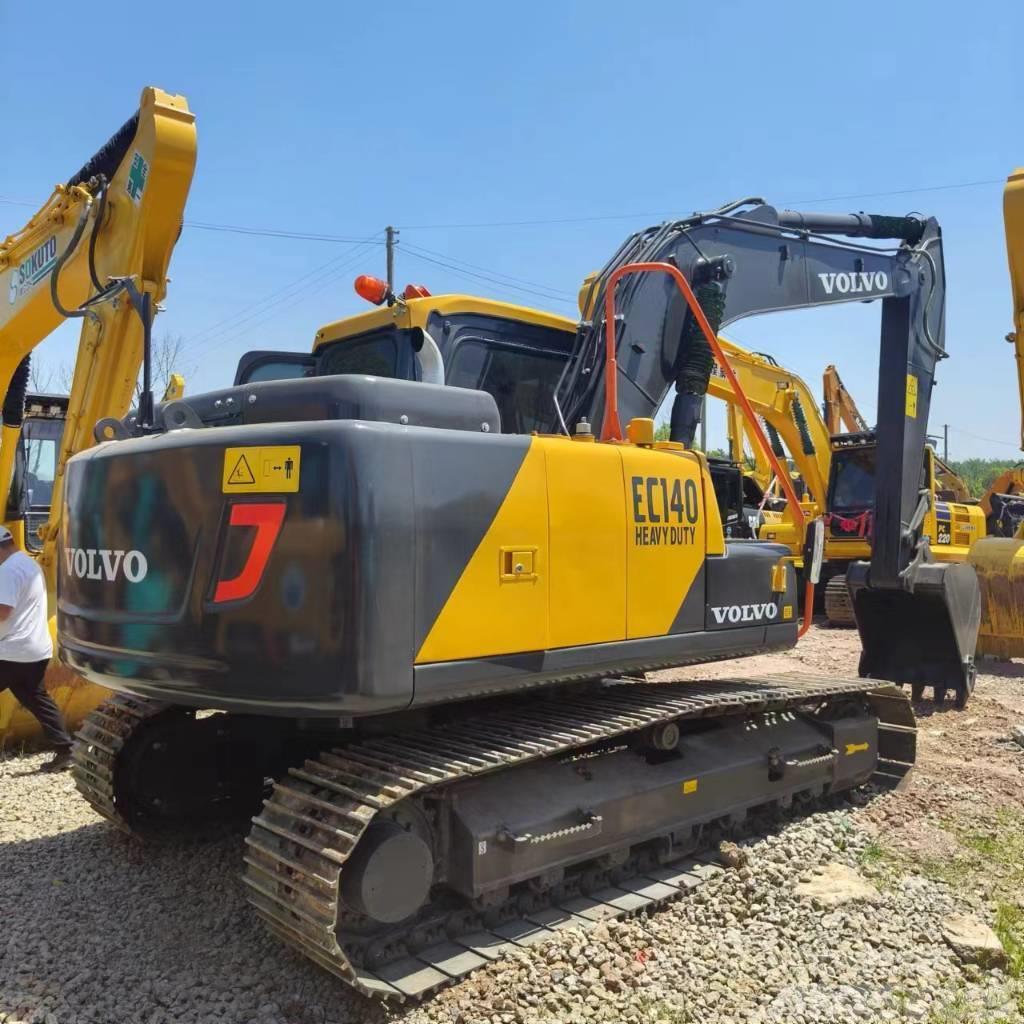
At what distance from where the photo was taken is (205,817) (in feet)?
14.9

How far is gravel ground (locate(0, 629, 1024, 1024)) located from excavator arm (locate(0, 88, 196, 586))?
2422 mm

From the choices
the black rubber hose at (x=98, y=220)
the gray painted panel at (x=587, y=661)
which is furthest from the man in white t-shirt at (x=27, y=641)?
→ the gray painted panel at (x=587, y=661)

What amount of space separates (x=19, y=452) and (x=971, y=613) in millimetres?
7277

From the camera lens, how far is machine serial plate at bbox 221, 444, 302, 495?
2992mm

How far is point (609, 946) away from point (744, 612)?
1585 mm

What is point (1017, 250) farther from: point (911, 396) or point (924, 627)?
point (924, 627)

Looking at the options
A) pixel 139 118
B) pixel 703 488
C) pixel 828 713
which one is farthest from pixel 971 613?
pixel 139 118

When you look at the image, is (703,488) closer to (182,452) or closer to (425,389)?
(425,389)

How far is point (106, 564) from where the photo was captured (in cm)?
342

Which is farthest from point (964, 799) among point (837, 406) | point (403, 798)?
point (837, 406)

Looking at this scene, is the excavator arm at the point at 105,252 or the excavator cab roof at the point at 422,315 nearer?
the excavator cab roof at the point at 422,315

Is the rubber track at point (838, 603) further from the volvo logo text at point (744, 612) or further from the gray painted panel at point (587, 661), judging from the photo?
the volvo logo text at point (744, 612)

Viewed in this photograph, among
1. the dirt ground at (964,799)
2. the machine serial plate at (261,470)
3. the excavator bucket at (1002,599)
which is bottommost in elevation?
the dirt ground at (964,799)

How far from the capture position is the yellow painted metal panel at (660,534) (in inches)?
151
